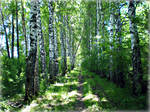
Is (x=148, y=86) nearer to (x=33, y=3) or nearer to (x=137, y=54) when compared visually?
(x=137, y=54)

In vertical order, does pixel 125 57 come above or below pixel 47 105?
above

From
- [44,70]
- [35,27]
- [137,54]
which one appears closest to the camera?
[137,54]

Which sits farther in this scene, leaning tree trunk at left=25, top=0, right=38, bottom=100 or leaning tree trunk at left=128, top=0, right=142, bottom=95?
leaning tree trunk at left=25, top=0, right=38, bottom=100

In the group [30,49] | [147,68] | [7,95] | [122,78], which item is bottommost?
[7,95]

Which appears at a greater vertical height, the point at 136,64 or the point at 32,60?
the point at 32,60

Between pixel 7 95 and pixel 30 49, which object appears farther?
pixel 7 95

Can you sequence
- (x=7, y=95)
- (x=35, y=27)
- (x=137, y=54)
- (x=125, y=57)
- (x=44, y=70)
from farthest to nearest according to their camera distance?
1. (x=44, y=70)
2. (x=7, y=95)
3. (x=35, y=27)
4. (x=125, y=57)
5. (x=137, y=54)

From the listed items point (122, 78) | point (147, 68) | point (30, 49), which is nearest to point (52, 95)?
point (30, 49)

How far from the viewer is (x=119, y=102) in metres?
4.87

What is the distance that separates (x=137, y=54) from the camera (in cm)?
525

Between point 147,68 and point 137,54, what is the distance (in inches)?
27.6

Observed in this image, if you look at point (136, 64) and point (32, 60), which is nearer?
point (136, 64)

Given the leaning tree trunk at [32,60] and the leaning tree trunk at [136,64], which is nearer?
the leaning tree trunk at [136,64]

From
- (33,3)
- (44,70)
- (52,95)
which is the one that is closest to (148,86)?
(52,95)
